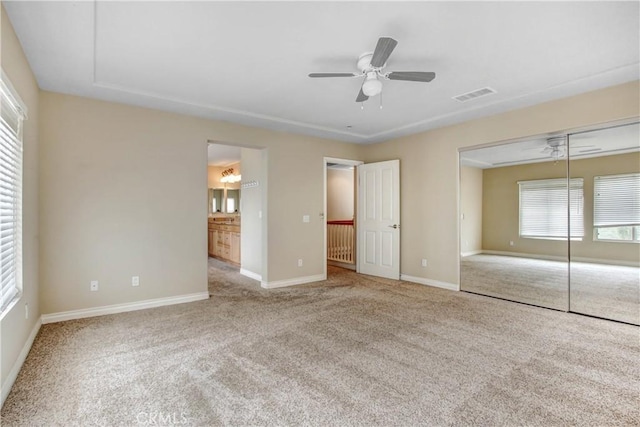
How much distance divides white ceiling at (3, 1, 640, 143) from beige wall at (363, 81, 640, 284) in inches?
8.5

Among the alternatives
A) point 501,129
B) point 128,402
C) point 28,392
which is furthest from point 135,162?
point 501,129

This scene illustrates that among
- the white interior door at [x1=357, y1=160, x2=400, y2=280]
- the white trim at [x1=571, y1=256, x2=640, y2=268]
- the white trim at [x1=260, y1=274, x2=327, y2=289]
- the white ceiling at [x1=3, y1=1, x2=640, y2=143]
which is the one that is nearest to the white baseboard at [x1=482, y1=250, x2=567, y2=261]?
the white trim at [x1=571, y1=256, x2=640, y2=268]

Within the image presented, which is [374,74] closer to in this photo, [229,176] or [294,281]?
[294,281]

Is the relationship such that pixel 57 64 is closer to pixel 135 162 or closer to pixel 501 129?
pixel 135 162

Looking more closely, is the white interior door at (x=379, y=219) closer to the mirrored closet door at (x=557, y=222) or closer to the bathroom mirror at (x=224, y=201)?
the mirrored closet door at (x=557, y=222)

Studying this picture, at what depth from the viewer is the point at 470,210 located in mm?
4789

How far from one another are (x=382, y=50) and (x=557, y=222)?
3.42m

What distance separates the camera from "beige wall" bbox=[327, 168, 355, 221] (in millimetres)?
8781

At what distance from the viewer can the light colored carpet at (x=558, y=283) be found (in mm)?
3641

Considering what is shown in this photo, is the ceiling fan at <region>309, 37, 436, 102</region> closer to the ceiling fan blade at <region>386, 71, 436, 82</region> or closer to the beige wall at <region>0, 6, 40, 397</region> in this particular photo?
the ceiling fan blade at <region>386, 71, 436, 82</region>

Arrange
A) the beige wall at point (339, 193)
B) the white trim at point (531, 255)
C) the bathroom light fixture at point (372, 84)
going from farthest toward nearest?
the beige wall at point (339, 193) < the white trim at point (531, 255) < the bathroom light fixture at point (372, 84)

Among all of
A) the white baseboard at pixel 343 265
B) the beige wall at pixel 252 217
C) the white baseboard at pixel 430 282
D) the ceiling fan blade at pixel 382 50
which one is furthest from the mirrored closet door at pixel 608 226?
the beige wall at pixel 252 217

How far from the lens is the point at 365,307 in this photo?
13.0 feet

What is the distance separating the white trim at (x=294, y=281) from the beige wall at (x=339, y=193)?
10.6 ft
